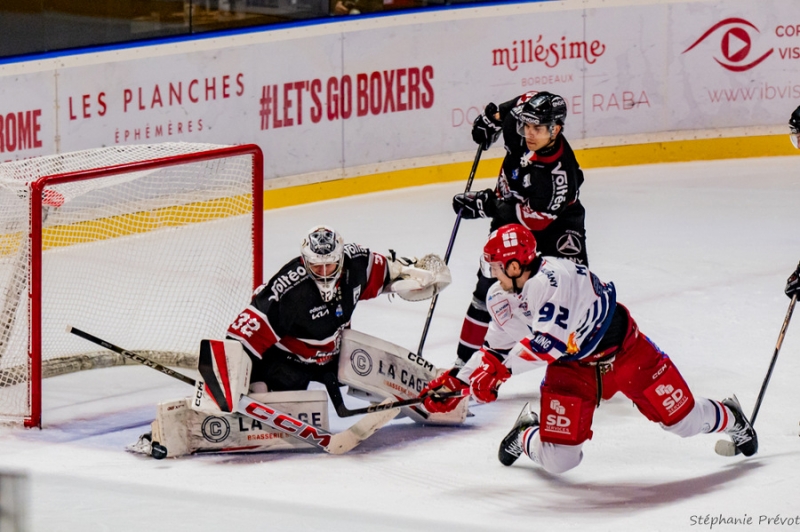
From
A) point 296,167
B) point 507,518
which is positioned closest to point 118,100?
point 296,167

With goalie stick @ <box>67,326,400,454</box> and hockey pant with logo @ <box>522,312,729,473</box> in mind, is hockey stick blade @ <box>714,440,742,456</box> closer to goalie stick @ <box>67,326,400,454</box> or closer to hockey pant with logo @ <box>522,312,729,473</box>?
hockey pant with logo @ <box>522,312,729,473</box>

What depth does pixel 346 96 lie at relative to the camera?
336 inches

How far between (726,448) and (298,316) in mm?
1485

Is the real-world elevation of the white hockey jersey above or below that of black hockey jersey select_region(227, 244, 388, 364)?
above

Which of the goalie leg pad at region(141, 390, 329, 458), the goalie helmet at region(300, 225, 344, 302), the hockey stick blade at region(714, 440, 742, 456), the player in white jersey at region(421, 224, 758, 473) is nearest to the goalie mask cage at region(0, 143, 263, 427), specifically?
the goalie leg pad at region(141, 390, 329, 458)

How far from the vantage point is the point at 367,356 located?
15.6 ft

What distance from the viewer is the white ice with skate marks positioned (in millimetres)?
2889

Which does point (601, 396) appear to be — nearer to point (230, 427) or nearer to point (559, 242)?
point (559, 242)

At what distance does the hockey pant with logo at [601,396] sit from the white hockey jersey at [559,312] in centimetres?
10

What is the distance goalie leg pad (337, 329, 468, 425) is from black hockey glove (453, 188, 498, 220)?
0.68 meters

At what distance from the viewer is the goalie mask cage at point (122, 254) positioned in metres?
5.02

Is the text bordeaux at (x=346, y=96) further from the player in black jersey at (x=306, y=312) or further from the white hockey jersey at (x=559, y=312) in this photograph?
the white hockey jersey at (x=559, y=312)

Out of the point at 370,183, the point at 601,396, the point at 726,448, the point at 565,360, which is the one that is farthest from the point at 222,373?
the point at 370,183

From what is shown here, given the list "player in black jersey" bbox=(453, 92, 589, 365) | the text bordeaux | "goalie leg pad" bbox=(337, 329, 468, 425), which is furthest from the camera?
the text bordeaux
